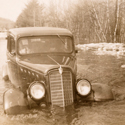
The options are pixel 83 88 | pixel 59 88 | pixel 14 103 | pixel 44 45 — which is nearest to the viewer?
pixel 14 103

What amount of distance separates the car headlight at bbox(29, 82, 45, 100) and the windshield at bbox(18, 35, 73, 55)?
4.31 feet

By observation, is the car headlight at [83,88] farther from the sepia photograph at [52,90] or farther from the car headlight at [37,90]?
the car headlight at [37,90]

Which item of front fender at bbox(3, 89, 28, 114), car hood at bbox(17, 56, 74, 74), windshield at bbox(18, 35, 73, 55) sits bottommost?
front fender at bbox(3, 89, 28, 114)

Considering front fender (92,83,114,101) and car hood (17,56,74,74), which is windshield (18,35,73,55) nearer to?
car hood (17,56,74,74)

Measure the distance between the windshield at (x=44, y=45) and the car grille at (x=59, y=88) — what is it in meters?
1.20

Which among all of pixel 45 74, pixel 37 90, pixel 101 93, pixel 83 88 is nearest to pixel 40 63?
pixel 45 74

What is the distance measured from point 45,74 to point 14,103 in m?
0.86

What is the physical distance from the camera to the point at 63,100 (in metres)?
4.75

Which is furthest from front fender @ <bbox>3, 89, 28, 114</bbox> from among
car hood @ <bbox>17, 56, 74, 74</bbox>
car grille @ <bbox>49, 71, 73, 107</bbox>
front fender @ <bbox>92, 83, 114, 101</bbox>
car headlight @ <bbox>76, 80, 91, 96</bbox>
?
front fender @ <bbox>92, 83, 114, 101</bbox>

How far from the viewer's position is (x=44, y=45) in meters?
5.84

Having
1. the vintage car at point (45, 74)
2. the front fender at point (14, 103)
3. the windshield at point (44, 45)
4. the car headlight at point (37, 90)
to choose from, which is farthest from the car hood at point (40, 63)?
the front fender at point (14, 103)

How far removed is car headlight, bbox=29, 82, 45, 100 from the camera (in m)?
4.62

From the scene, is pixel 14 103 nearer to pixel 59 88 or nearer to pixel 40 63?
pixel 59 88

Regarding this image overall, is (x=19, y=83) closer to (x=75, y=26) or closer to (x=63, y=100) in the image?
(x=63, y=100)
